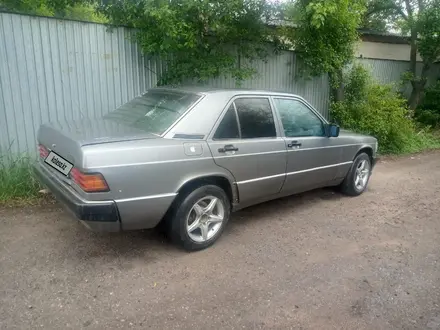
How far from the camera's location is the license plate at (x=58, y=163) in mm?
3176

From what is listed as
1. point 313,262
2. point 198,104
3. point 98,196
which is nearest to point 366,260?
point 313,262

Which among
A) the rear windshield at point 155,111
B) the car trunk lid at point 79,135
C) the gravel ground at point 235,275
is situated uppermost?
the rear windshield at point 155,111

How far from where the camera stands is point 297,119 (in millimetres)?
4594

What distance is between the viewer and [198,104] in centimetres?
365

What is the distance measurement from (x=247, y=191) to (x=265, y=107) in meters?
1.05

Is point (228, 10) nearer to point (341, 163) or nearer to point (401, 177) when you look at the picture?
point (341, 163)

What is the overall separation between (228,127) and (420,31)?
9728 mm

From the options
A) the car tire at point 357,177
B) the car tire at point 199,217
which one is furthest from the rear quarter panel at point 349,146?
the car tire at point 199,217

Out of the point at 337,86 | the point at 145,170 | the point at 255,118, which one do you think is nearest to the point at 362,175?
the point at 255,118

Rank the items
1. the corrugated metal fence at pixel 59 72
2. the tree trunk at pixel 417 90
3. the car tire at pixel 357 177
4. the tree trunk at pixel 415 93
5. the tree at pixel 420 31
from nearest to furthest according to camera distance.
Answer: the corrugated metal fence at pixel 59 72, the car tire at pixel 357 177, the tree at pixel 420 31, the tree trunk at pixel 417 90, the tree trunk at pixel 415 93

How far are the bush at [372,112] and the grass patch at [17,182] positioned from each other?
7068 mm

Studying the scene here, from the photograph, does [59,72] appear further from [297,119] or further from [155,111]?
[297,119]

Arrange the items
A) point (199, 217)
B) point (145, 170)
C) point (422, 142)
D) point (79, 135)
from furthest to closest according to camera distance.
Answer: point (422, 142)
point (199, 217)
point (79, 135)
point (145, 170)

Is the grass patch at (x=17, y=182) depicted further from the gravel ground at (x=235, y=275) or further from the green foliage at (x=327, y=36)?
the green foliage at (x=327, y=36)
